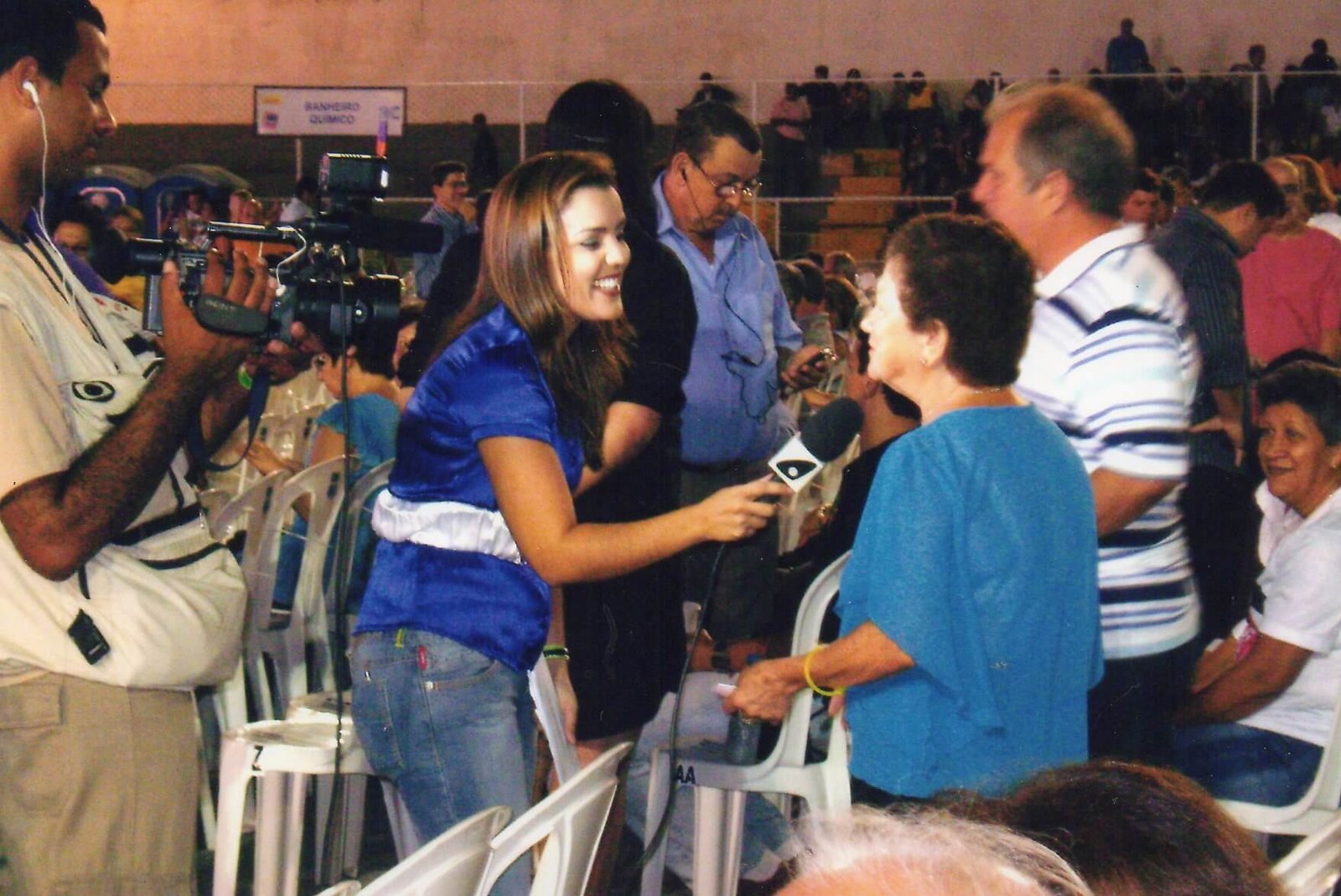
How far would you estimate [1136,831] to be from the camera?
81 centimetres

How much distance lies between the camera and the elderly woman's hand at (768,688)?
203 cm

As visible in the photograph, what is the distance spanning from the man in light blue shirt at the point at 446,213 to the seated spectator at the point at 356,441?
2471 millimetres

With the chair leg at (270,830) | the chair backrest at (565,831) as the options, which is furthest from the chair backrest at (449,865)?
the chair leg at (270,830)

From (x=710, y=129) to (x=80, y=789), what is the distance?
2329 mm

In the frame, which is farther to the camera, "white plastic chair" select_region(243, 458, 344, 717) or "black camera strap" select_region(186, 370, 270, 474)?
"white plastic chair" select_region(243, 458, 344, 717)

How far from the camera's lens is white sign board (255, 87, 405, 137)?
42.5ft

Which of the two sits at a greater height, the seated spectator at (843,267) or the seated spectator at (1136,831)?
the seated spectator at (843,267)

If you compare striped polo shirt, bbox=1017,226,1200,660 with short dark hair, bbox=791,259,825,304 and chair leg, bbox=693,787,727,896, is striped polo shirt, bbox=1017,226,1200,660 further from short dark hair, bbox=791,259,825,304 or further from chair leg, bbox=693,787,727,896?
short dark hair, bbox=791,259,825,304

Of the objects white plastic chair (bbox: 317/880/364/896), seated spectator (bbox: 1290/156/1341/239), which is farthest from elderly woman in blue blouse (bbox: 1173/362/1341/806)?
seated spectator (bbox: 1290/156/1341/239)

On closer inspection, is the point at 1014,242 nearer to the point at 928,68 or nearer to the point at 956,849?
the point at 956,849

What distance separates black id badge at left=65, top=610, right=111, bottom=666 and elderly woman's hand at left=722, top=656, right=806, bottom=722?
838mm

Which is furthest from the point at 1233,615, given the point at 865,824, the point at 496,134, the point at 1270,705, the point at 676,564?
the point at 496,134

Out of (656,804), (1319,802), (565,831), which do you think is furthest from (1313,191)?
(565,831)

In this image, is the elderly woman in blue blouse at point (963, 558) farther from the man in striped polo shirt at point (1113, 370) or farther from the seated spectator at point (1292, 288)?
the seated spectator at point (1292, 288)
